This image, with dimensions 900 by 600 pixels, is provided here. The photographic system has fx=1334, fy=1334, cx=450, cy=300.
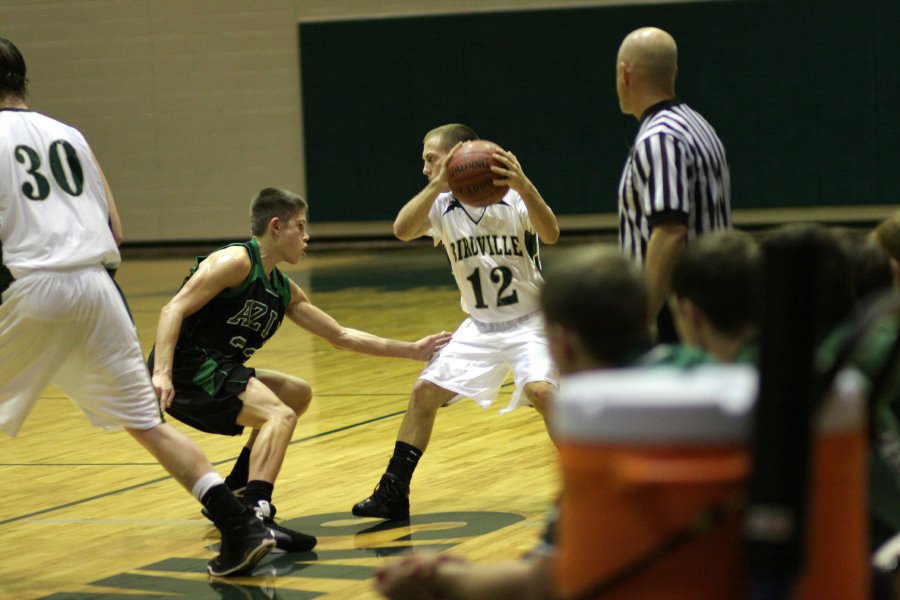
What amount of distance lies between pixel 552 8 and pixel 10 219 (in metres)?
14.2

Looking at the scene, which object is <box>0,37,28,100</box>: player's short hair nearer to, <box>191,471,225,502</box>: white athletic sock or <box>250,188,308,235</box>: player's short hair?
<box>250,188,308,235</box>: player's short hair

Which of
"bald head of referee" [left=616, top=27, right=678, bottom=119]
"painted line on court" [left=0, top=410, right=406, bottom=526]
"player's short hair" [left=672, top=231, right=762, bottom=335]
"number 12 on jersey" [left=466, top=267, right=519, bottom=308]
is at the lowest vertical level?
"painted line on court" [left=0, top=410, right=406, bottom=526]

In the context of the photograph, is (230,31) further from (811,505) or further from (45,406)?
(811,505)

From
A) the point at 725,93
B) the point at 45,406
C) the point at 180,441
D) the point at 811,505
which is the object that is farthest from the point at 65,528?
the point at 725,93

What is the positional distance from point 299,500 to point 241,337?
752 mm

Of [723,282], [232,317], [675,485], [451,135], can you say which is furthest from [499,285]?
[675,485]

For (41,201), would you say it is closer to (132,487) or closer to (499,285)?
(499,285)

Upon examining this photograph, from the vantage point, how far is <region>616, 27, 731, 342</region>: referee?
388 centimetres

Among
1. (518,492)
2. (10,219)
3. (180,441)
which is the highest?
(10,219)

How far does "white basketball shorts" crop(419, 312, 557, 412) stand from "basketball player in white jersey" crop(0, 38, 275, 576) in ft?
3.88

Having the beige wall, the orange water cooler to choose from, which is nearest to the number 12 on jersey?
the orange water cooler

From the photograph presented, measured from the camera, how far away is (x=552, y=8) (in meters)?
17.6

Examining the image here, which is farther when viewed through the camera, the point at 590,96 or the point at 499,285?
the point at 590,96

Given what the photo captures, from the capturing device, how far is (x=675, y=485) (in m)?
1.60
